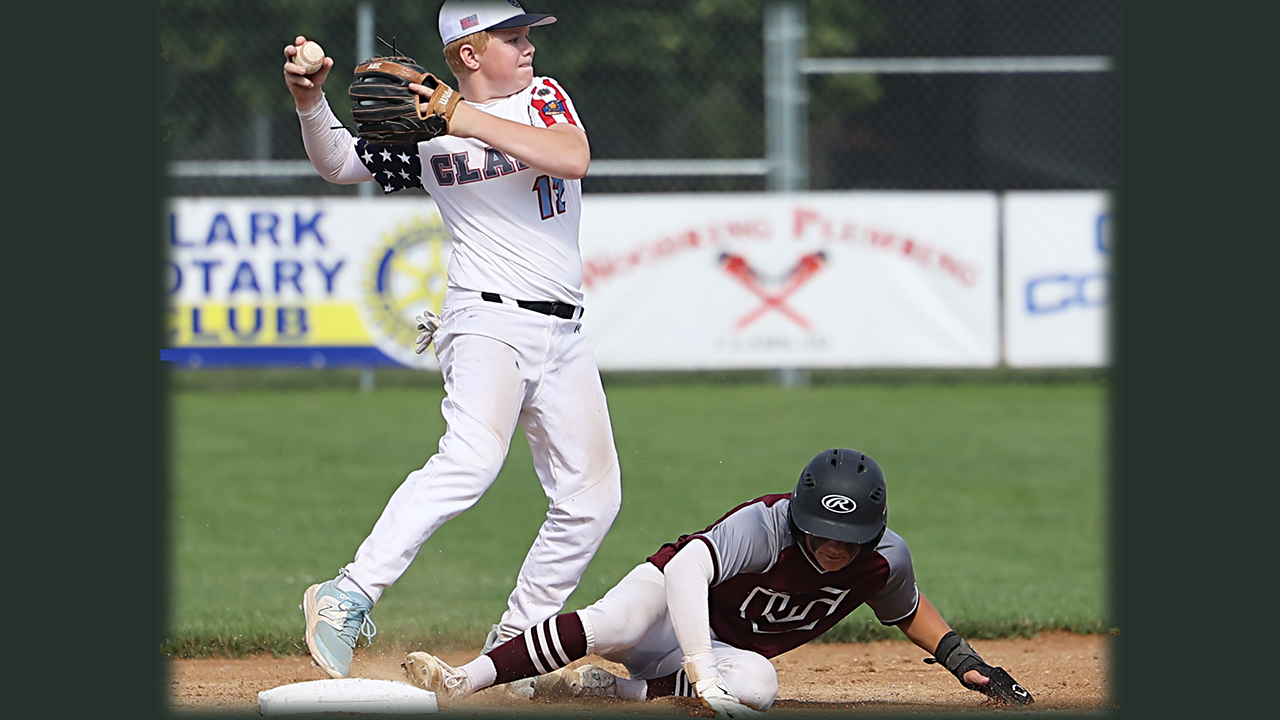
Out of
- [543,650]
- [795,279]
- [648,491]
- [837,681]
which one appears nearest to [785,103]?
[795,279]

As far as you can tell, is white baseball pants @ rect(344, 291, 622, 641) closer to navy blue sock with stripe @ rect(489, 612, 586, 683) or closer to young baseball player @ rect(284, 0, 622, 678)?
young baseball player @ rect(284, 0, 622, 678)

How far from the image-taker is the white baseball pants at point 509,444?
4.23 m

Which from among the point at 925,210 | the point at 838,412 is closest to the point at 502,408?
the point at 838,412

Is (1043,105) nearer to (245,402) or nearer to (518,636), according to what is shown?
(245,402)

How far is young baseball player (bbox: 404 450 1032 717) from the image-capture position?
4.23m

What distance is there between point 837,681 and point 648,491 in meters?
3.75

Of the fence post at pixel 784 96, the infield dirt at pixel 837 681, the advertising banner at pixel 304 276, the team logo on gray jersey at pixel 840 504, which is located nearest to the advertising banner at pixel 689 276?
the advertising banner at pixel 304 276

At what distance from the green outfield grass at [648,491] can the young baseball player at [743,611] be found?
4.85ft

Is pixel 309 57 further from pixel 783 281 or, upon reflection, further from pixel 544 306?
pixel 783 281

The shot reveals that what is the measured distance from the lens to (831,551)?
14.1ft

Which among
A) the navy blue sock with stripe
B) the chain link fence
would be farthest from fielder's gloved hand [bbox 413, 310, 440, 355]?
the chain link fence

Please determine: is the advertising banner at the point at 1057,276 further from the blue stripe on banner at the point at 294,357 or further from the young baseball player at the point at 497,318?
the young baseball player at the point at 497,318

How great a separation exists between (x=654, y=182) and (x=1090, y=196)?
5.72 metres

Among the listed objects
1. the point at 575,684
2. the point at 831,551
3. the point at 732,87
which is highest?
the point at 732,87
